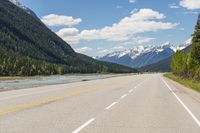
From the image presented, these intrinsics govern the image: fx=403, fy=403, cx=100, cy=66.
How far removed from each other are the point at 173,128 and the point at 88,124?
244 cm

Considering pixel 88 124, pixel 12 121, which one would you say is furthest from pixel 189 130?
pixel 12 121

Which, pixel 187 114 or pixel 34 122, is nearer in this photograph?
pixel 34 122

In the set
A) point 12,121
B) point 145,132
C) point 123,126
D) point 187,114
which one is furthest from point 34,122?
point 187,114

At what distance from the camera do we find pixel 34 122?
12.0 metres

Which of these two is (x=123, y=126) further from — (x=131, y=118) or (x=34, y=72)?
(x=34, y=72)

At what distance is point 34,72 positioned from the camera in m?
152

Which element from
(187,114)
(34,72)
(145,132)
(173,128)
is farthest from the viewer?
(34,72)

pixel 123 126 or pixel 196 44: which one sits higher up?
pixel 196 44

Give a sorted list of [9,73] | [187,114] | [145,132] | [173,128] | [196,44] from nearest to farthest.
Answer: [145,132] → [173,128] → [187,114] → [196,44] → [9,73]

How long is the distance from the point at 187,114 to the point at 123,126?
437 centimetres

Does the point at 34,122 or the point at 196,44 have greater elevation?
the point at 196,44

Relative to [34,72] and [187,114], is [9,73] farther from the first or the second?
[187,114]

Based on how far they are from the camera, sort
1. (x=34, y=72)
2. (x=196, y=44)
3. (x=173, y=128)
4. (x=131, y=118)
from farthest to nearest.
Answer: (x=34, y=72) < (x=196, y=44) < (x=131, y=118) < (x=173, y=128)

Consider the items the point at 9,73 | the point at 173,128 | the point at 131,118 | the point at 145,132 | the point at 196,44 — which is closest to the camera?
the point at 145,132
